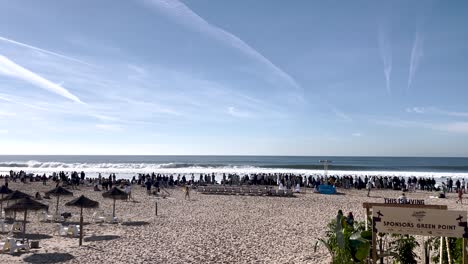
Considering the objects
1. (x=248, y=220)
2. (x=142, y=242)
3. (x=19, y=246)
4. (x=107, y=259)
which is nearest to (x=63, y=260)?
(x=107, y=259)

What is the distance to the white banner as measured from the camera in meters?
6.52

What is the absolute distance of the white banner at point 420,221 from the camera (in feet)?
21.4

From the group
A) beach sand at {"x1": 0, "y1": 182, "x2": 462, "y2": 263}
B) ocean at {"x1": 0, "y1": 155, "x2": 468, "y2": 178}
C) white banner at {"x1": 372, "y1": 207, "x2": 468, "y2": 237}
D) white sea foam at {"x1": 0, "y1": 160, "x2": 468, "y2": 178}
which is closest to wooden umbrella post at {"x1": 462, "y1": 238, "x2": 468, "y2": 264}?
white banner at {"x1": 372, "y1": 207, "x2": 468, "y2": 237}

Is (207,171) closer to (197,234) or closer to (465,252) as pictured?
(197,234)

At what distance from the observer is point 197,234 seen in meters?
16.6

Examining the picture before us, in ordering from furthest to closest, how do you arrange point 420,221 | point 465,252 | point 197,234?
point 197,234
point 420,221
point 465,252

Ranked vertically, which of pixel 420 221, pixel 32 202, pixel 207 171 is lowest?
pixel 207 171

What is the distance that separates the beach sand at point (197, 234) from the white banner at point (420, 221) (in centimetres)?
516

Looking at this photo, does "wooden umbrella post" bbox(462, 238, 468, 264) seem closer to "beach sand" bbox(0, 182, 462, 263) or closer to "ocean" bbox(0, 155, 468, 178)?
"beach sand" bbox(0, 182, 462, 263)

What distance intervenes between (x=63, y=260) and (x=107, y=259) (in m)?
1.35

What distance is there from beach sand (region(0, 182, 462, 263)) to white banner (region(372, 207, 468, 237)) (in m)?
5.16

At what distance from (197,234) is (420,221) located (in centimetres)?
1118

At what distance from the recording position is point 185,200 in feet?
95.2

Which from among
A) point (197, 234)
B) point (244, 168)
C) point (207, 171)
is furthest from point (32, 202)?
point (244, 168)
